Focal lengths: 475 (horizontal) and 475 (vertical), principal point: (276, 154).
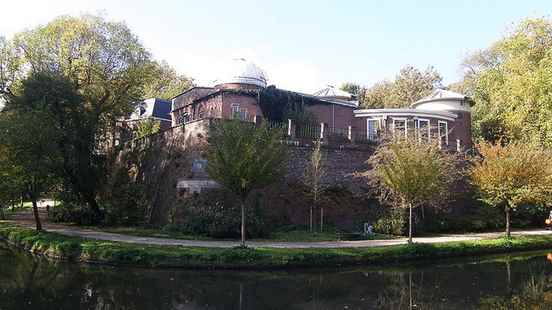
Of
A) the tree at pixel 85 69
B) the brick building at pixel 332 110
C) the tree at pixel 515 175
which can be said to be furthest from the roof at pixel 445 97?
the tree at pixel 85 69

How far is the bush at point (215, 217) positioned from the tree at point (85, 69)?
7599 millimetres

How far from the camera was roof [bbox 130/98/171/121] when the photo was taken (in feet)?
144

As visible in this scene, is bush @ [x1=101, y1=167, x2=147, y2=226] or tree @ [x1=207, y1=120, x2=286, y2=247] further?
bush @ [x1=101, y1=167, x2=147, y2=226]

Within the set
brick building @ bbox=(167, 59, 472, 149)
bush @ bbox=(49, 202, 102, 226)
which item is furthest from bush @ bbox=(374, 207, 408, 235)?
bush @ bbox=(49, 202, 102, 226)

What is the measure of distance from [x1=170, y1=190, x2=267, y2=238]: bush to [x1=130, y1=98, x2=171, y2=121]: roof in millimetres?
21686

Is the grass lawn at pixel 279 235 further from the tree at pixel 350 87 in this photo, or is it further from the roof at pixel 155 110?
the tree at pixel 350 87

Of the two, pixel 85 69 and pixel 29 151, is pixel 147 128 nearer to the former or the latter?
pixel 85 69

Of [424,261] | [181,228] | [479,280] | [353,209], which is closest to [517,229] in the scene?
[353,209]

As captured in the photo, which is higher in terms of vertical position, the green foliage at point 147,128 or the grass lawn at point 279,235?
the green foliage at point 147,128

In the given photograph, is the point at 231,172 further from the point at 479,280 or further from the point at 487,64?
the point at 487,64

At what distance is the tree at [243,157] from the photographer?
17.2 metres

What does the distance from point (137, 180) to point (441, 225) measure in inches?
740

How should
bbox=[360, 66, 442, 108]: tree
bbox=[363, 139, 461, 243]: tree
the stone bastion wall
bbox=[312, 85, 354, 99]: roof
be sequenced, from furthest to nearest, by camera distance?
bbox=[360, 66, 442, 108]: tree → bbox=[312, 85, 354, 99]: roof → the stone bastion wall → bbox=[363, 139, 461, 243]: tree

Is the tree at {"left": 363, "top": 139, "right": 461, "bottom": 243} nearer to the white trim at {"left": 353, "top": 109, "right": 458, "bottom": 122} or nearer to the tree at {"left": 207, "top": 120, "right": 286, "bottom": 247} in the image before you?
the tree at {"left": 207, "top": 120, "right": 286, "bottom": 247}
